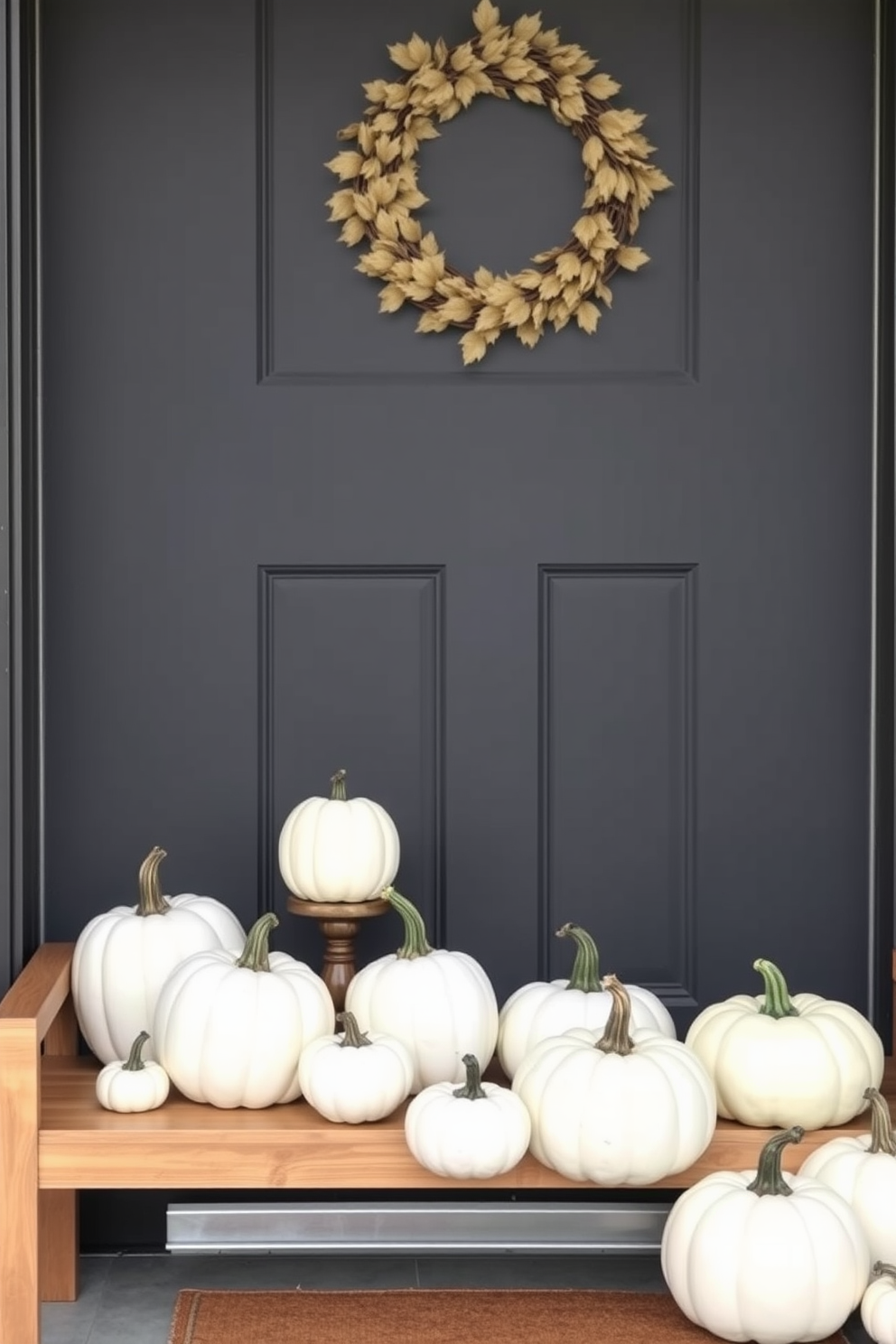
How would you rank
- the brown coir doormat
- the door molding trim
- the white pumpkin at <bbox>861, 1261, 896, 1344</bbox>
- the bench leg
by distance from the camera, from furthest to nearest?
1. the door molding trim
2. the brown coir doormat
3. the bench leg
4. the white pumpkin at <bbox>861, 1261, 896, 1344</bbox>

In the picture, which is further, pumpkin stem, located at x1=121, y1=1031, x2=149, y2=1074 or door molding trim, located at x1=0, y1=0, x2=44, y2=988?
door molding trim, located at x1=0, y1=0, x2=44, y2=988

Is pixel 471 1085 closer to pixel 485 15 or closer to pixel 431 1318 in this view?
pixel 431 1318

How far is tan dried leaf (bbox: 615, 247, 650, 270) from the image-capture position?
2.33 meters

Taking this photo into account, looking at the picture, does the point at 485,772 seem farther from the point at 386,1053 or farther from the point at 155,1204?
the point at 155,1204

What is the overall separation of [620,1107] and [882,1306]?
0.36 m

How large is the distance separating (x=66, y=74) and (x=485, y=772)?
121 cm

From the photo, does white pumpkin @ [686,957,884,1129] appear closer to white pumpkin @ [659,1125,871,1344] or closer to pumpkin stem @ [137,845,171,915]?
white pumpkin @ [659,1125,871,1344]

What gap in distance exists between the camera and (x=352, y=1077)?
1894mm

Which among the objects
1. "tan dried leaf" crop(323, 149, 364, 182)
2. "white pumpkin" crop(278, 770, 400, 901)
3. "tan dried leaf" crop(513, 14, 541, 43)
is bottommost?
"white pumpkin" crop(278, 770, 400, 901)

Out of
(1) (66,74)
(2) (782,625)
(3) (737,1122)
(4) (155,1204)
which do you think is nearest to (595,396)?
(2) (782,625)

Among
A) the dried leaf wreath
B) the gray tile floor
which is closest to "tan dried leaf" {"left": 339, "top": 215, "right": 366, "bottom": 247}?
the dried leaf wreath

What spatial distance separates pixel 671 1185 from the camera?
6.33 feet

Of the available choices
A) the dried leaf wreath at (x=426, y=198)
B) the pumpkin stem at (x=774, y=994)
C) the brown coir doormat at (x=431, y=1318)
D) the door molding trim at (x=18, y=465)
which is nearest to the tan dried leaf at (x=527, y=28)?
the dried leaf wreath at (x=426, y=198)

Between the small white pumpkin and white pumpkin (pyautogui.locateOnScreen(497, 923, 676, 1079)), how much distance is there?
45 centimetres
